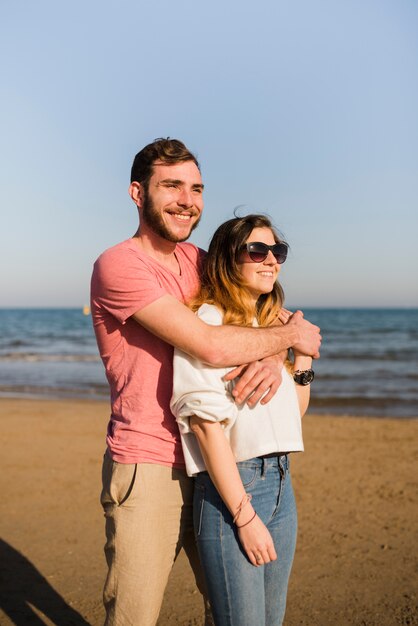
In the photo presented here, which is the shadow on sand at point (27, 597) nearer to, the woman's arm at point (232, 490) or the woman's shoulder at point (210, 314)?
the woman's arm at point (232, 490)

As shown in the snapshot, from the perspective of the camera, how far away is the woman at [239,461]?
2.17 metres

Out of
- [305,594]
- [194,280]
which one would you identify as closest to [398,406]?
[305,594]

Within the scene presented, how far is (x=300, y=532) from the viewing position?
534cm

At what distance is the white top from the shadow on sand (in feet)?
7.83

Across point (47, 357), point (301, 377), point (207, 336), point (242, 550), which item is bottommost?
point (47, 357)

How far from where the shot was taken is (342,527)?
17.8 ft

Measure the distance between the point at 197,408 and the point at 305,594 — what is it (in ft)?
9.06

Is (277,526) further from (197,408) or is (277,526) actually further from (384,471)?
(384,471)

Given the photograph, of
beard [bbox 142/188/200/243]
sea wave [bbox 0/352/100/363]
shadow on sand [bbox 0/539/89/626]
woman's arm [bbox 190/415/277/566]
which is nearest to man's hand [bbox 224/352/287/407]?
woman's arm [bbox 190/415/277/566]

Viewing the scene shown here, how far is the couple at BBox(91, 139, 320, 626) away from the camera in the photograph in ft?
7.21

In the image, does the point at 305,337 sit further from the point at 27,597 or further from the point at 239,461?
the point at 27,597

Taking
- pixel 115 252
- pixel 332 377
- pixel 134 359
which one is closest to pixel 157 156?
pixel 115 252

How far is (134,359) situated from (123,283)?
1.13 feet

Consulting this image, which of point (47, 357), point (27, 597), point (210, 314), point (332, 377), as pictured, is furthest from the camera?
point (47, 357)
